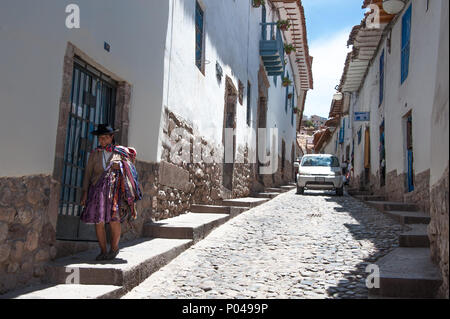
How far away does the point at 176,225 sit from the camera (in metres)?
5.67

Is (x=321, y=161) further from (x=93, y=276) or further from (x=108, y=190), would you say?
(x=93, y=276)

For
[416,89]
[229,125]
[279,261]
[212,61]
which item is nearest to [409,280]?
[279,261]

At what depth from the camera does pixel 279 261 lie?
15.1ft

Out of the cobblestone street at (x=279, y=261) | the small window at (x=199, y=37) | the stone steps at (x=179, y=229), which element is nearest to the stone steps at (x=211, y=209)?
the cobblestone street at (x=279, y=261)

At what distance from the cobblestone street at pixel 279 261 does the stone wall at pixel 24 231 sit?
0.86 m

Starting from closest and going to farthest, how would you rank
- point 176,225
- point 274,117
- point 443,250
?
point 443,250
point 176,225
point 274,117

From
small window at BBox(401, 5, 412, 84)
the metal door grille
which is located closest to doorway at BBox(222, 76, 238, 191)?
small window at BBox(401, 5, 412, 84)

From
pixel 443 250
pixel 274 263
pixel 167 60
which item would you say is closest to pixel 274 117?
pixel 167 60

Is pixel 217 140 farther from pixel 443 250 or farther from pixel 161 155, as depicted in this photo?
pixel 443 250

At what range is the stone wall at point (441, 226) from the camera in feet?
9.04

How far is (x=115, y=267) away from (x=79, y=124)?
5.92 ft

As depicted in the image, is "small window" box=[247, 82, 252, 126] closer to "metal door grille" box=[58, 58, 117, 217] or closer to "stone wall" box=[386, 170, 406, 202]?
"stone wall" box=[386, 170, 406, 202]

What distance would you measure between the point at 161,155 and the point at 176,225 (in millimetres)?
1067
